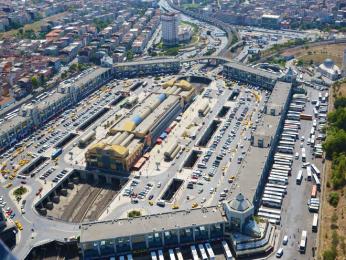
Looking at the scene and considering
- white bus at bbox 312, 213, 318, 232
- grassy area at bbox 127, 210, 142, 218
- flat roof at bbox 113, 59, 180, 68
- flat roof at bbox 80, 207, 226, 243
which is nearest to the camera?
flat roof at bbox 80, 207, 226, 243

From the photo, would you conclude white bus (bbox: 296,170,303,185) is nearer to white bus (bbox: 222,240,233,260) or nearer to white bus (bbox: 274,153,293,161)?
white bus (bbox: 274,153,293,161)

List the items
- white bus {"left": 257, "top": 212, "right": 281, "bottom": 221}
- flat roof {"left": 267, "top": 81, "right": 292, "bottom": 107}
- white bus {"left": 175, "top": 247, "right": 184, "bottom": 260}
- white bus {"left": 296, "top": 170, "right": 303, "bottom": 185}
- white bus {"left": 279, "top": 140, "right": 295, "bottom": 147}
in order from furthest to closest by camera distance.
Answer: flat roof {"left": 267, "top": 81, "right": 292, "bottom": 107} → white bus {"left": 279, "top": 140, "right": 295, "bottom": 147} → white bus {"left": 296, "top": 170, "right": 303, "bottom": 185} → white bus {"left": 257, "top": 212, "right": 281, "bottom": 221} → white bus {"left": 175, "top": 247, "right": 184, "bottom": 260}

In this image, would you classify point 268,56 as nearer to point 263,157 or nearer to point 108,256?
point 263,157

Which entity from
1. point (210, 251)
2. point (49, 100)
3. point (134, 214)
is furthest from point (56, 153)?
point (210, 251)

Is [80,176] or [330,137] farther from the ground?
[330,137]

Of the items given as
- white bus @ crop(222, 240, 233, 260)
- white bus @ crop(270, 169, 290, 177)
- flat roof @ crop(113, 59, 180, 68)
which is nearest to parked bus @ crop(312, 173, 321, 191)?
white bus @ crop(270, 169, 290, 177)

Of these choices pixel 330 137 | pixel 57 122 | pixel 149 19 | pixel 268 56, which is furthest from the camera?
pixel 149 19

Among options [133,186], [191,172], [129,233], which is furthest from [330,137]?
[129,233]
